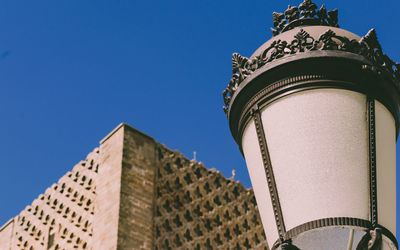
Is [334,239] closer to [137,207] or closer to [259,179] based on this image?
[259,179]

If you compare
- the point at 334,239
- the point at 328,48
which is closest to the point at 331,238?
the point at 334,239

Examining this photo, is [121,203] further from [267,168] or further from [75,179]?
[267,168]

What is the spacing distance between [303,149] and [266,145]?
0.36ft

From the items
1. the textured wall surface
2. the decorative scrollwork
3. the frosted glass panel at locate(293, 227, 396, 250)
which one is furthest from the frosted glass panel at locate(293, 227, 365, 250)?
the textured wall surface

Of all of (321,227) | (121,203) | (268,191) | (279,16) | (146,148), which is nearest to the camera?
(321,227)

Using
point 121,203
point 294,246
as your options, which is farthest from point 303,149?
point 121,203

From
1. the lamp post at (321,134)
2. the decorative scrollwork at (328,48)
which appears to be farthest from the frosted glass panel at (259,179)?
the decorative scrollwork at (328,48)

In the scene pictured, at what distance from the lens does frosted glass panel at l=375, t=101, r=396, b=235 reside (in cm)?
170

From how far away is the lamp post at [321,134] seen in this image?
1.65 metres

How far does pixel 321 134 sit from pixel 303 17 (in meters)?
0.43

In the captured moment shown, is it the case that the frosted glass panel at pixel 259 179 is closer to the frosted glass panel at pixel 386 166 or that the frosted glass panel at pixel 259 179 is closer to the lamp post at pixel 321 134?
the lamp post at pixel 321 134

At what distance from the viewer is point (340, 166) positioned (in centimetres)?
166

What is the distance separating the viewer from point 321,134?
170cm

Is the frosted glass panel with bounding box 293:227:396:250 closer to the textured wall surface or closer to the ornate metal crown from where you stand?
the ornate metal crown
